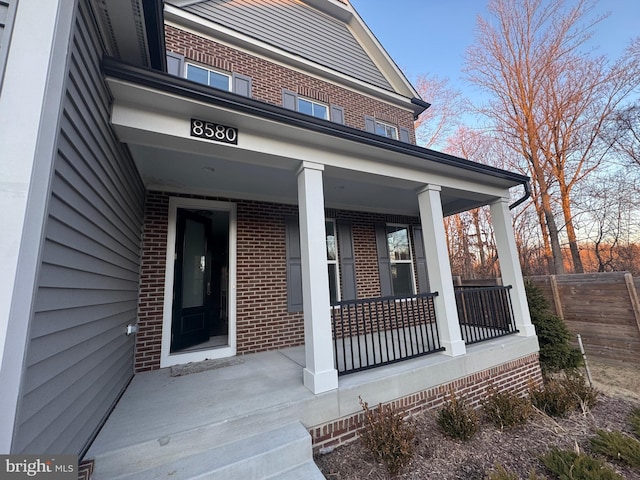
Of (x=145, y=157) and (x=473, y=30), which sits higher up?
(x=473, y=30)

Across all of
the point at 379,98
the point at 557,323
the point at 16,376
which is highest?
the point at 379,98

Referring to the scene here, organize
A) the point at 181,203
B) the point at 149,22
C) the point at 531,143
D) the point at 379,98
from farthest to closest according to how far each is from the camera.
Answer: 1. the point at 531,143
2. the point at 379,98
3. the point at 181,203
4. the point at 149,22

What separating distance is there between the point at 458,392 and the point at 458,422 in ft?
2.42

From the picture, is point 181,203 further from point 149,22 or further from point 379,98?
point 379,98

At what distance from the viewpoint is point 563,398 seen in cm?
329

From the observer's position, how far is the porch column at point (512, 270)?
4.35 metres

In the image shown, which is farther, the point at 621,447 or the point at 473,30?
the point at 473,30

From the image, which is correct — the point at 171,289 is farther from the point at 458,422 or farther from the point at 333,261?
the point at 458,422

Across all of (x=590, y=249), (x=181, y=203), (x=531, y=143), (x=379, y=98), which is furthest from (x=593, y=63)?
(x=181, y=203)

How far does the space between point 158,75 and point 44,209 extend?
1.55 metres

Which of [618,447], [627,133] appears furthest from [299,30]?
[627,133]

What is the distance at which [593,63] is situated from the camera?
26.3ft

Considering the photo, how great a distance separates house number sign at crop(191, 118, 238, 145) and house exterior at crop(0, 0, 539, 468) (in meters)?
0.02

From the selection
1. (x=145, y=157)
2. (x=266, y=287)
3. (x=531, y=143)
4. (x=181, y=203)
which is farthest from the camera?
(x=531, y=143)
